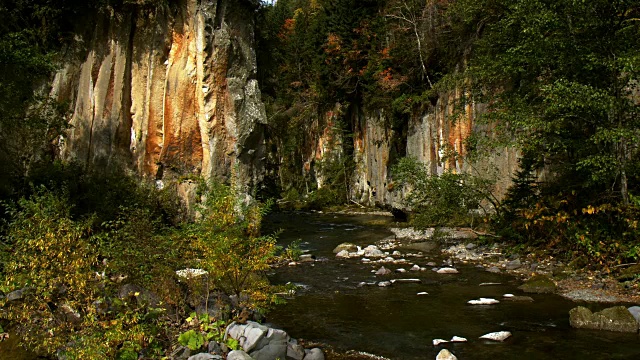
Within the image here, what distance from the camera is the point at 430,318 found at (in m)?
7.92

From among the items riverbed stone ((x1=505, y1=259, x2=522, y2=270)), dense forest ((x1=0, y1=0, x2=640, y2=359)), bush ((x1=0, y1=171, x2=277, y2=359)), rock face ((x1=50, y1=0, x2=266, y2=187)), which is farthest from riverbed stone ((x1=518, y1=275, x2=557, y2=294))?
rock face ((x1=50, y1=0, x2=266, y2=187))

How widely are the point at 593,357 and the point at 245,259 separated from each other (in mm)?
4682

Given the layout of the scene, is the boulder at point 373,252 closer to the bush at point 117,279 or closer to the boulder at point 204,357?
the bush at point 117,279

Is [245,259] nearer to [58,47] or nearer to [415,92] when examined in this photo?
[58,47]

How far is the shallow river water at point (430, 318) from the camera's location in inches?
248

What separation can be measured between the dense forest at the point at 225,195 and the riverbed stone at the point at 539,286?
158 centimetres

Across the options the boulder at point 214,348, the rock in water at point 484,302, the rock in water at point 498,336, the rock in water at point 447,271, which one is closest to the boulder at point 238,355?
the boulder at point 214,348

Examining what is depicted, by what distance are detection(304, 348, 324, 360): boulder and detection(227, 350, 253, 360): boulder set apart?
2.68 feet

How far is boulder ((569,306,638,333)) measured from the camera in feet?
21.9

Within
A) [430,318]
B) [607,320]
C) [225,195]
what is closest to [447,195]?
[430,318]

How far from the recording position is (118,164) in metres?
16.5

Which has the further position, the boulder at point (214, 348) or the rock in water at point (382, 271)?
the rock in water at point (382, 271)

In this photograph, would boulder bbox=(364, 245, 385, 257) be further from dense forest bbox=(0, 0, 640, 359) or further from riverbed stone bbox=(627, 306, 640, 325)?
riverbed stone bbox=(627, 306, 640, 325)

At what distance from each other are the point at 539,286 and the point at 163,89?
14.3 m
